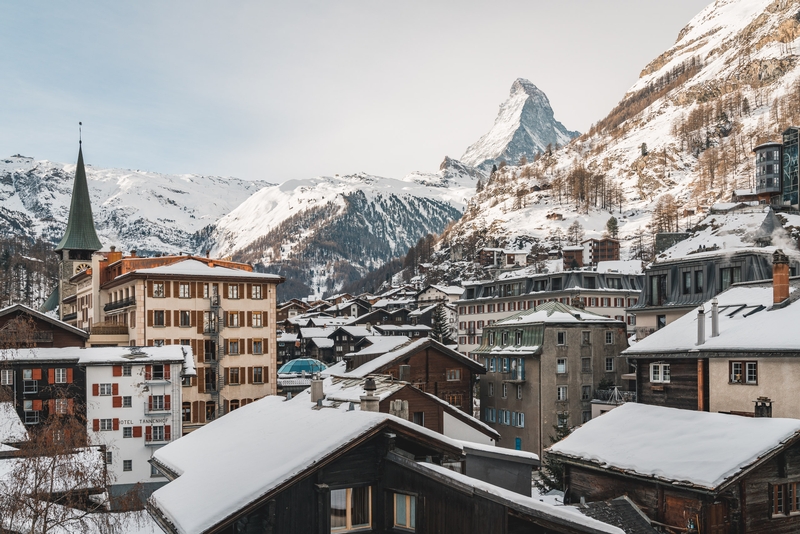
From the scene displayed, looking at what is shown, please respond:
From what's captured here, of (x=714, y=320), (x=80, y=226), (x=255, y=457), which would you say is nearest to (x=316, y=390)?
(x=255, y=457)

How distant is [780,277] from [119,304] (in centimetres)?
6094

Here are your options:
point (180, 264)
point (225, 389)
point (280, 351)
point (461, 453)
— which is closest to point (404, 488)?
point (461, 453)

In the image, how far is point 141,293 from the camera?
2603 inches

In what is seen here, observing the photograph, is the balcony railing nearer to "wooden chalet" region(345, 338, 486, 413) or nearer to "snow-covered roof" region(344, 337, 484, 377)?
"wooden chalet" region(345, 338, 486, 413)

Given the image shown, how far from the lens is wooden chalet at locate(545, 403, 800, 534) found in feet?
78.1

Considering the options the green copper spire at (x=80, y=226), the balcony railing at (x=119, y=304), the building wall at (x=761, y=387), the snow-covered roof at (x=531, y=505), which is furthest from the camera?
the green copper spire at (x=80, y=226)

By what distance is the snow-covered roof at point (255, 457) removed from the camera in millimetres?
15586

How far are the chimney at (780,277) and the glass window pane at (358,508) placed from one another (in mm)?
22392

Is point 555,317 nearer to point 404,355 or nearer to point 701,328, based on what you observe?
point 404,355

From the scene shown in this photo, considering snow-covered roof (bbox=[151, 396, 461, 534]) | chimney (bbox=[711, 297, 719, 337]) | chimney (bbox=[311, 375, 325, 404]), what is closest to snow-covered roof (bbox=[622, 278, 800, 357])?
chimney (bbox=[711, 297, 719, 337])

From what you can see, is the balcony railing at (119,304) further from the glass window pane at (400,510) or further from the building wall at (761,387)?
the glass window pane at (400,510)

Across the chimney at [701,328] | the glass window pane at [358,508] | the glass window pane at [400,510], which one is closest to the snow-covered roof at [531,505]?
the glass window pane at [400,510]

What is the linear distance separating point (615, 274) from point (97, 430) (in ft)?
255

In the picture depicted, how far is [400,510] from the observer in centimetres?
1698
